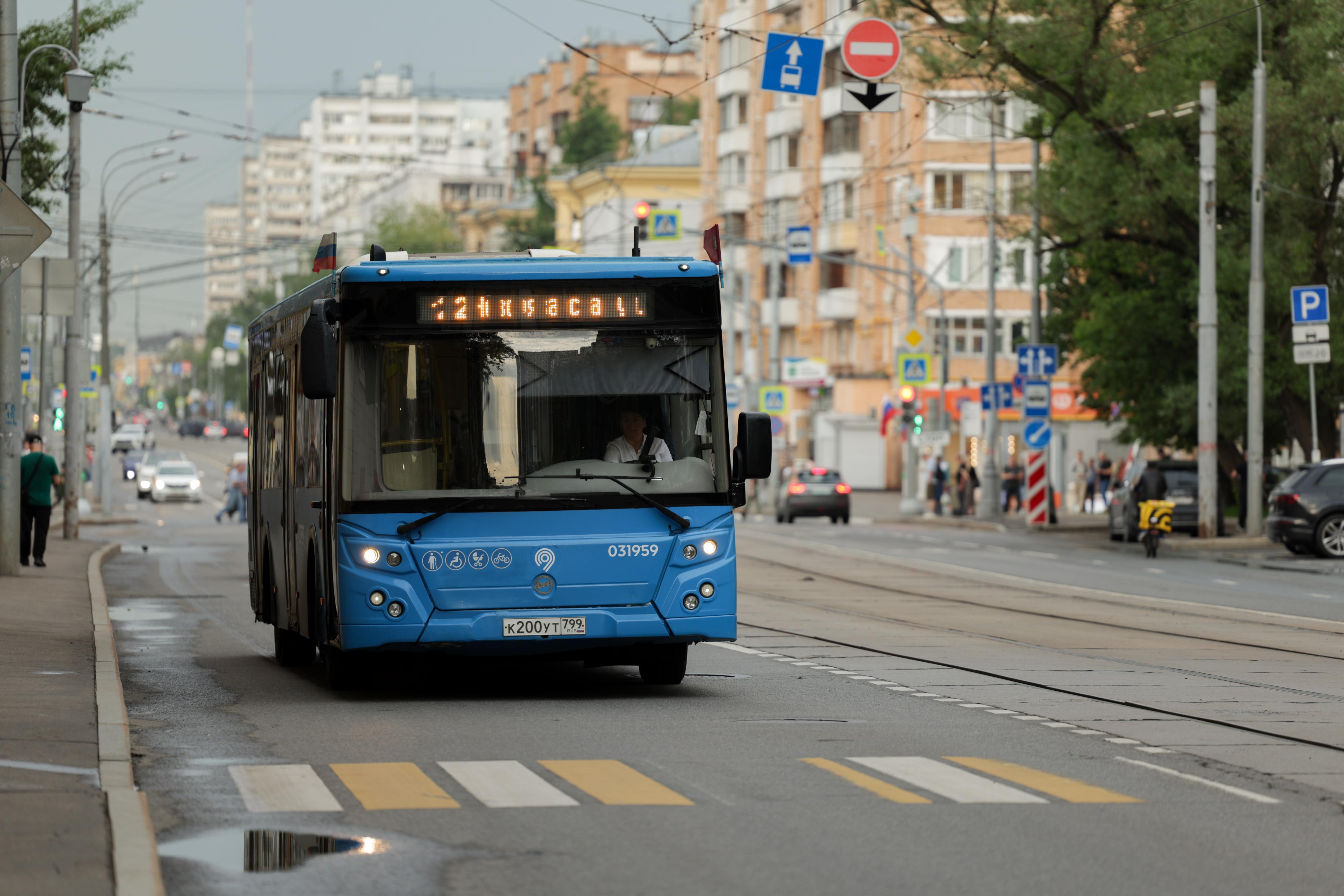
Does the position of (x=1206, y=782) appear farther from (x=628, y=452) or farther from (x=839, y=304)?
(x=839, y=304)

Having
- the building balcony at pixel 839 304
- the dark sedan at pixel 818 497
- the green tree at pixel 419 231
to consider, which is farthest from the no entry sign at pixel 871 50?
the green tree at pixel 419 231

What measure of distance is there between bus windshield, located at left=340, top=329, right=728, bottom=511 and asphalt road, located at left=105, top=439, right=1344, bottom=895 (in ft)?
4.27

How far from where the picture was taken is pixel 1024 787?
9266 millimetres

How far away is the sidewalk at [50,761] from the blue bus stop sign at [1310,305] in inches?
891

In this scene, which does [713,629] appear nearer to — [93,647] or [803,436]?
[93,647]

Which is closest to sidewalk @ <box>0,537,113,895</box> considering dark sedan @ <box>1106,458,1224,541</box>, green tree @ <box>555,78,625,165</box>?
dark sedan @ <box>1106,458,1224,541</box>

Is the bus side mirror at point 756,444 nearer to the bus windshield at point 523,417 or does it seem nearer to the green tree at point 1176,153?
the bus windshield at point 523,417

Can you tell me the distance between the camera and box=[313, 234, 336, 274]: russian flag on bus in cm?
1465

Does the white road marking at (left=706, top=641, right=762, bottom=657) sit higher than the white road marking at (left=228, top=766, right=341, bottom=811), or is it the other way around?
the white road marking at (left=228, top=766, right=341, bottom=811)

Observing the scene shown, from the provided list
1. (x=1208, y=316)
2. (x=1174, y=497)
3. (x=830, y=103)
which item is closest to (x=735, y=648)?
(x=1208, y=316)

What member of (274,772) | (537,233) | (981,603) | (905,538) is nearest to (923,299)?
(905,538)

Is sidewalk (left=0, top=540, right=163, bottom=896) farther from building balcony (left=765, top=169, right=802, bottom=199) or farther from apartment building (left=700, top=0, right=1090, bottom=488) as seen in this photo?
building balcony (left=765, top=169, right=802, bottom=199)

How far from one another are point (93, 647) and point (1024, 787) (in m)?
9.02

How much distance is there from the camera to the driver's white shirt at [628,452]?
12.8m
